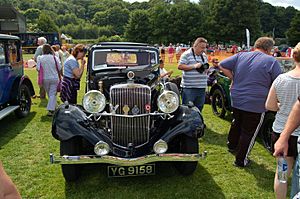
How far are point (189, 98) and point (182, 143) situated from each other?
5.73 feet

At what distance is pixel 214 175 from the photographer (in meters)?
3.96

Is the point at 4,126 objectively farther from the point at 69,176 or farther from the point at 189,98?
the point at 189,98

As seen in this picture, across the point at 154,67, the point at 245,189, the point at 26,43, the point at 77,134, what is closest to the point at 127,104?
the point at 77,134

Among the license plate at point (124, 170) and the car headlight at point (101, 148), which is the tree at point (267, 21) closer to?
the license plate at point (124, 170)

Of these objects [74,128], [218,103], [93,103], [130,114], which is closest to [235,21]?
[218,103]

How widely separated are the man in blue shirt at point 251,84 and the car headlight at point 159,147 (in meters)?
1.30

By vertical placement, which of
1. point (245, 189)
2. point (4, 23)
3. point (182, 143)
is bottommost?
point (245, 189)

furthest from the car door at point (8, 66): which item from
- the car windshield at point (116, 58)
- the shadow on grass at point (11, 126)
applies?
the car windshield at point (116, 58)

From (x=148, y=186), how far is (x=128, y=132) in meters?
0.71

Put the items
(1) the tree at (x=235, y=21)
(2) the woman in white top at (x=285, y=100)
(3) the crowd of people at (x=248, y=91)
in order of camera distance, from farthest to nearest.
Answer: (1) the tree at (x=235, y=21) < (2) the woman in white top at (x=285, y=100) < (3) the crowd of people at (x=248, y=91)

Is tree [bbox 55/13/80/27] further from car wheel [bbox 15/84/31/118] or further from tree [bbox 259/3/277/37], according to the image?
car wheel [bbox 15/84/31/118]

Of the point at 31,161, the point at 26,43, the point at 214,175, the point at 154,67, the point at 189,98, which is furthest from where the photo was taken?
the point at 26,43

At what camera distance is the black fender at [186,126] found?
3551mm

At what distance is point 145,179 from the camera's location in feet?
12.5
